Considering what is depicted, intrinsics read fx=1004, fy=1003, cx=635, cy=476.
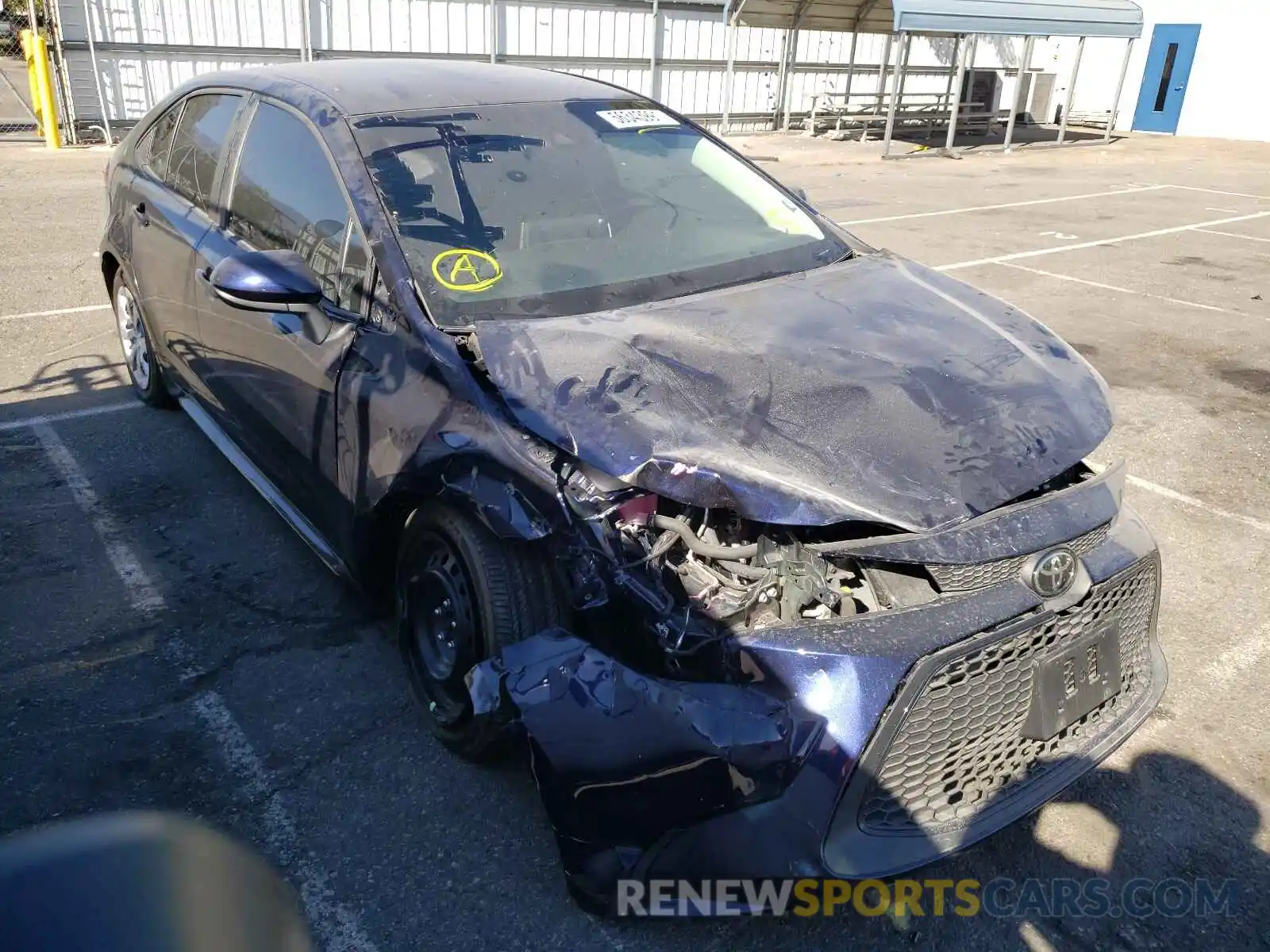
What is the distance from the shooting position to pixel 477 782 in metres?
2.71

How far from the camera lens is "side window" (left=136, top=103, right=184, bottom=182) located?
14.8 feet

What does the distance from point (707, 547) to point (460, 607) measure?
2.40 ft

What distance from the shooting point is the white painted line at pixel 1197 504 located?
431 cm

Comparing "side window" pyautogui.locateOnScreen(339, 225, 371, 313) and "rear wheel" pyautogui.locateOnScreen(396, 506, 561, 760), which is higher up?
"side window" pyautogui.locateOnScreen(339, 225, 371, 313)

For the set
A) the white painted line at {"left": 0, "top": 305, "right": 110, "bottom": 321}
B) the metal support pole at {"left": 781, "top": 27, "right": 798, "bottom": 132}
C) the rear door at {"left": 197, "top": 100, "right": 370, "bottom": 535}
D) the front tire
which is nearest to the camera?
the rear door at {"left": 197, "top": 100, "right": 370, "bottom": 535}

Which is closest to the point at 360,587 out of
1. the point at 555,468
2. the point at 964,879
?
the point at 555,468

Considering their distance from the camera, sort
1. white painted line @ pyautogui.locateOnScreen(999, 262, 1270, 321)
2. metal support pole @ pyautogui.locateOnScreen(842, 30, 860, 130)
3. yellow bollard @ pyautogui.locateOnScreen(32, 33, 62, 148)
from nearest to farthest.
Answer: white painted line @ pyautogui.locateOnScreen(999, 262, 1270, 321), yellow bollard @ pyautogui.locateOnScreen(32, 33, 62, 148), metal support pole @ pyautogui.locateOnScreen(842, 30, 860, 130)

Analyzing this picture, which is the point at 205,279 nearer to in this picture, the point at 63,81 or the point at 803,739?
the point at 803,739

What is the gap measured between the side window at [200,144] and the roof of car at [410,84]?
132 mm

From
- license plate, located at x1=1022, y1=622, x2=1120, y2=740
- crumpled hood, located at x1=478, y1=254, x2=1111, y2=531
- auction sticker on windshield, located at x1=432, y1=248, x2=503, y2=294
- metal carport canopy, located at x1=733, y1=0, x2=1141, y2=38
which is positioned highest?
metal carport canopy, located at x1=733, y1=0, x2=1141, y2=38

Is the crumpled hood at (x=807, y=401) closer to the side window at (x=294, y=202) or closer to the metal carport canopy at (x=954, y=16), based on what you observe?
the side window at (x=294, y=202)

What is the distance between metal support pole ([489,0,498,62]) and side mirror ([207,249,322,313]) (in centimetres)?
1526

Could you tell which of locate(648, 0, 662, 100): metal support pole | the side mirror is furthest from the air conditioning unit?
the side mirror

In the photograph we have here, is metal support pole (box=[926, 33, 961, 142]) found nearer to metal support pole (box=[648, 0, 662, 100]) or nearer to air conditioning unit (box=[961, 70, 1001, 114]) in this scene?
air conditioning unit (box=[961, 70, 1001, 114])
